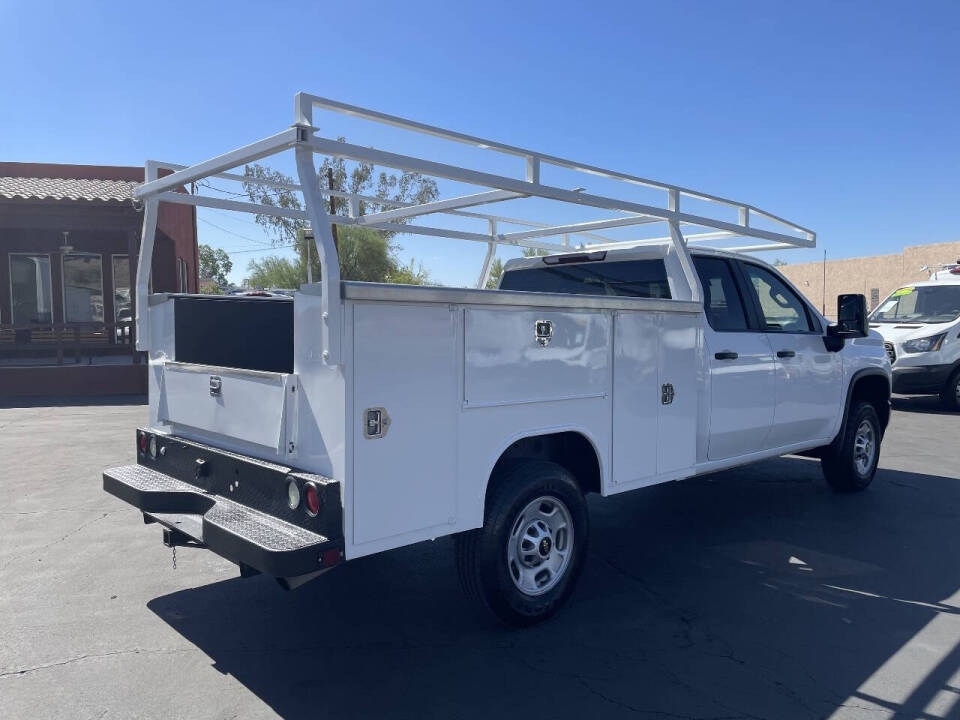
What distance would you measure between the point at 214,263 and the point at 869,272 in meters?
63.7

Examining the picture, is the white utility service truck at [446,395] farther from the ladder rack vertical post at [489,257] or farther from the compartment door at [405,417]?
the ladder rack vertical post at [489,257]

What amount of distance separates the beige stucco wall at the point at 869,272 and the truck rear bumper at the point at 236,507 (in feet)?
118

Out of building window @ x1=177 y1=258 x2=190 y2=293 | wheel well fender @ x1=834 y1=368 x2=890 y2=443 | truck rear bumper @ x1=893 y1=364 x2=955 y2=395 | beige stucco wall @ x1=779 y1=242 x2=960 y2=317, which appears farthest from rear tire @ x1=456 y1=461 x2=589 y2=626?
beige stucco wall @ x1=779 y1=242 x2=960 y2=317

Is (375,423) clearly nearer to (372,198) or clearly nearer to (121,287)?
(372,198)

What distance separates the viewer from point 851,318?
5727 mm

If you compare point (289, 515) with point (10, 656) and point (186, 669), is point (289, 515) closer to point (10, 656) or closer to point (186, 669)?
point (186, 669)

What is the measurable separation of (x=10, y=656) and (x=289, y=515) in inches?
62.0

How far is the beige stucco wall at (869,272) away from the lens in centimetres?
3731

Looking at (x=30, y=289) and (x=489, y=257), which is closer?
(x=489, y=257)

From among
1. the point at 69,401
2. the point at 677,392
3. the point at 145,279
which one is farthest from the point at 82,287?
the point at 677,392

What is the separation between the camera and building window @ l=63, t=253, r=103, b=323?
18656mm

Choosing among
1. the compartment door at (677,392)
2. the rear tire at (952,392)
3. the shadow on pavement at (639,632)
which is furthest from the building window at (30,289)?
the rear tire at (952,392)

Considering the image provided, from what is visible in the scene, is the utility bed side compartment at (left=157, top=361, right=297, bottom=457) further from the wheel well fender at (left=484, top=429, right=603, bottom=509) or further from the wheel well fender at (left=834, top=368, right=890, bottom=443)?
the wheel well fender at (left=834, top=368, right=890, bottom=443)

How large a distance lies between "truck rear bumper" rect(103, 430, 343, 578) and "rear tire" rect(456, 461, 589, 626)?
0.82 m
